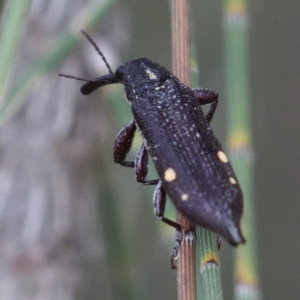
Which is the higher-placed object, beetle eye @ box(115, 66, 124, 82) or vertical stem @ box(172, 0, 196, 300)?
beetle eye @ box(115, 66, 124, 82)

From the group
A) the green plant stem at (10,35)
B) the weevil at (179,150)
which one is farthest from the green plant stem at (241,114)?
the green plant stem at (10,35)

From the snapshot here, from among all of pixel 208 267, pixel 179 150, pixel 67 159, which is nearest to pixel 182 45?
pixel 179 150

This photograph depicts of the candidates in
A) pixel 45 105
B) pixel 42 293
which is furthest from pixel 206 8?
pixel 42 293

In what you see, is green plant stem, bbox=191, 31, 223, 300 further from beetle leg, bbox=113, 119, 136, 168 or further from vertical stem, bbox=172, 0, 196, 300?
beetle leg, bbox=113, 119, 136, 168

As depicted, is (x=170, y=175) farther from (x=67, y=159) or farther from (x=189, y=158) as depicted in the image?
(x=67, y=159)

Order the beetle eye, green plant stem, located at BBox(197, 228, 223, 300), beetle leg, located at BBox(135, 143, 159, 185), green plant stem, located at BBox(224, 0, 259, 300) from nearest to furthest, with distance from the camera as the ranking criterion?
green plant stem, located at BBox(197, 228, 223, 300) → green plant stem, located at BBox(224, 0, 259, 300) → beetle leg, located at BBox(135, 143, 159, 185) → the beetle eye

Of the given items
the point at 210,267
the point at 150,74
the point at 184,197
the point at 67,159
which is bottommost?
the point at 210,267

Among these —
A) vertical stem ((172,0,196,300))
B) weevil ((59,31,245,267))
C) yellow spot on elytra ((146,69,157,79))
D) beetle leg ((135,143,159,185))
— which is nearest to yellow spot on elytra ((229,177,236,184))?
weevil ((59,31,245,267))

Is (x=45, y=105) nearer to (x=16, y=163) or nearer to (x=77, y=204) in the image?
(x=16, y=163)
